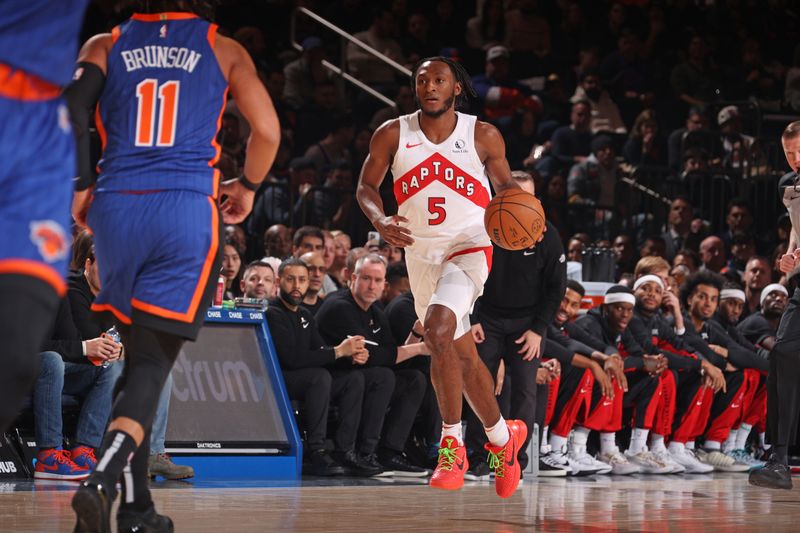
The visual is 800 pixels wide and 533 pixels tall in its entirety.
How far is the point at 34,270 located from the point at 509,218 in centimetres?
385

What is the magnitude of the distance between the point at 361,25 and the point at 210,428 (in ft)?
30.6

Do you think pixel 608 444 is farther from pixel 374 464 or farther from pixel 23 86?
pixel 23 86

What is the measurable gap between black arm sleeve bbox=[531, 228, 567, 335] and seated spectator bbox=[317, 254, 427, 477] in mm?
960

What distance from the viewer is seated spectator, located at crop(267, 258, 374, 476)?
845 cm

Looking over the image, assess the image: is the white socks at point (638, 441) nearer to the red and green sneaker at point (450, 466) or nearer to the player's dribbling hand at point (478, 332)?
the player's dribbling hand at point (478, 332)

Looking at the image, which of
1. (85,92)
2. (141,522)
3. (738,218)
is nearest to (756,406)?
(738,218)

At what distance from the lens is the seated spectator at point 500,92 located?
49.7 ft

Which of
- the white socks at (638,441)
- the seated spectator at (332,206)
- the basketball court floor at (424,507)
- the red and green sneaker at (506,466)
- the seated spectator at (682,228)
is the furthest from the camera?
the seated spectator at (682,228)

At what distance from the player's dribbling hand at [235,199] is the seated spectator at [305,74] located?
9938 millimetres

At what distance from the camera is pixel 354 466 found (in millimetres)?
8484

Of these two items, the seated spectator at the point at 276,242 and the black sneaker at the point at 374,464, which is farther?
the seated spectator at the point at 276,242

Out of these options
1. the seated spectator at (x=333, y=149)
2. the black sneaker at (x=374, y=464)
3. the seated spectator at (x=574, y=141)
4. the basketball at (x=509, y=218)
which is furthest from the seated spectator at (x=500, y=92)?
the basketball at (x=509, y=218)

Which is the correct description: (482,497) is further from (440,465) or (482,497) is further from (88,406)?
(88,406)

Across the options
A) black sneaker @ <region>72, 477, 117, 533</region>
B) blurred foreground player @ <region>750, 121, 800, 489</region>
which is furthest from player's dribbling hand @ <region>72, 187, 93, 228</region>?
blurred foreground player @ <region>750, 121, 800, 489</region>
